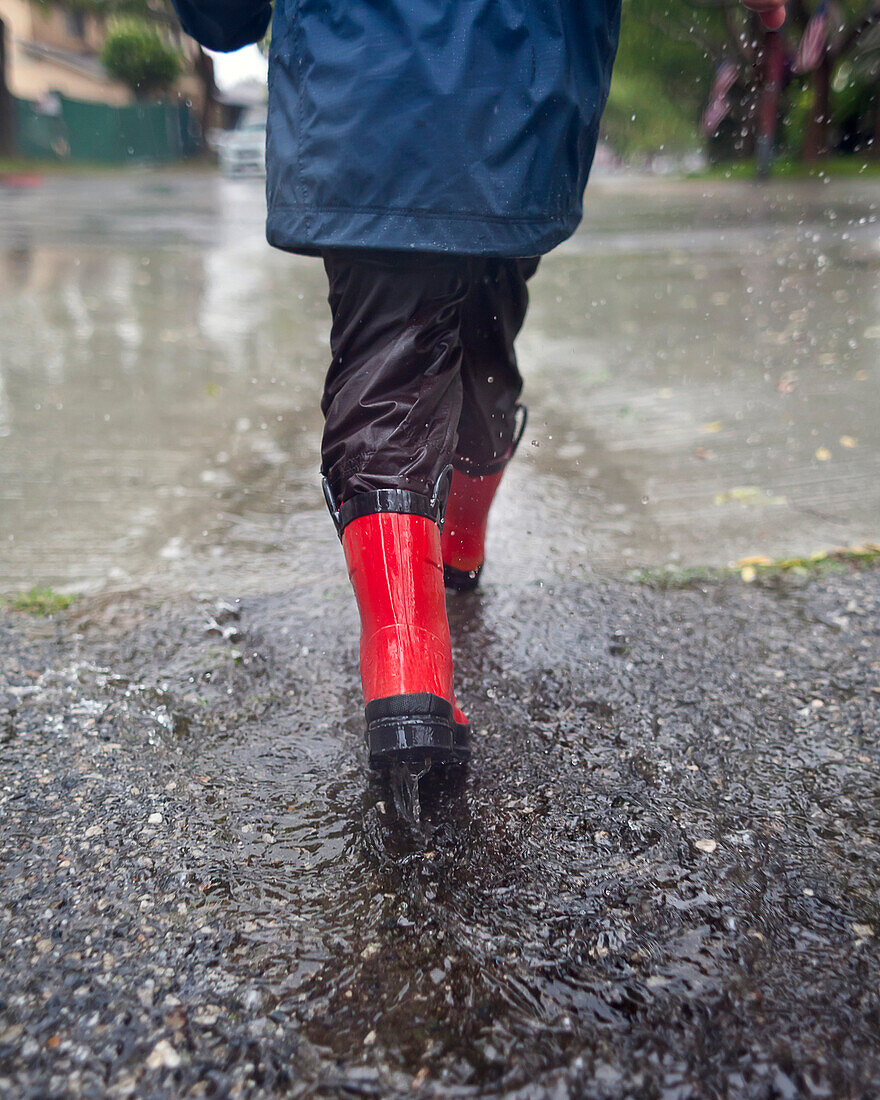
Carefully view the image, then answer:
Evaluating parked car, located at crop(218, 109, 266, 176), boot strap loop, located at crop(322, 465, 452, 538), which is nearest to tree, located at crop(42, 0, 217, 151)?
parked car, located at crop(218, 109, 266, 176)

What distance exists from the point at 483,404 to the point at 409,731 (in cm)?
75

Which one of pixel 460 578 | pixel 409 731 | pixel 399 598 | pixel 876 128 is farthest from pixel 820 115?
pixel 409 731

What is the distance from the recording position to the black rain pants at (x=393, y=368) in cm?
139

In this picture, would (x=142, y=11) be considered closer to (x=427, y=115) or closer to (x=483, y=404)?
(x=483, y=404)

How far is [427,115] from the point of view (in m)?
1.28

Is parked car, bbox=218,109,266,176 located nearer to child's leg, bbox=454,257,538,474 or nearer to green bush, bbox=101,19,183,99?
green bush, bbox=101,19,183,99

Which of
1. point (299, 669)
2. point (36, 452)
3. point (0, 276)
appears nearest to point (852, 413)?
point (299, 669)

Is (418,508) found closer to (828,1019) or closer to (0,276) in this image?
(828,1019)

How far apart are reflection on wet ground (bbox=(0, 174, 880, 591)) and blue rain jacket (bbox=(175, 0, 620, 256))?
1.08 m

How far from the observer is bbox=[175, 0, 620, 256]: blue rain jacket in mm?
1268

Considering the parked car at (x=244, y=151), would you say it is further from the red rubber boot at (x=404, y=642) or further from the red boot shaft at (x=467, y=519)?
the red rubber boot at (x=404, y=642)

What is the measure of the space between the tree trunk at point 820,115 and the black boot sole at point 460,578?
20368 mm

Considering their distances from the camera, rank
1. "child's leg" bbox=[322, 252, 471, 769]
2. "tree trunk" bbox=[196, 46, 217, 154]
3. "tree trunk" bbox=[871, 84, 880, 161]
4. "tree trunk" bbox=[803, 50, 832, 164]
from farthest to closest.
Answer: "tree trunk" bbox=[196, 46, 217, 154] → "tree trunk" bbox=[803, 50, 832, 164] → "tree trunk" bbox=[871, 84, 880, 161] → "child's leg" bbox=[322, 252, 471, 769]

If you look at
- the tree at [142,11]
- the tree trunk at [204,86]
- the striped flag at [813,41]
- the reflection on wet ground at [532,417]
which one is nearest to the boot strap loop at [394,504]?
the reflection on wet ground at [532,417]
